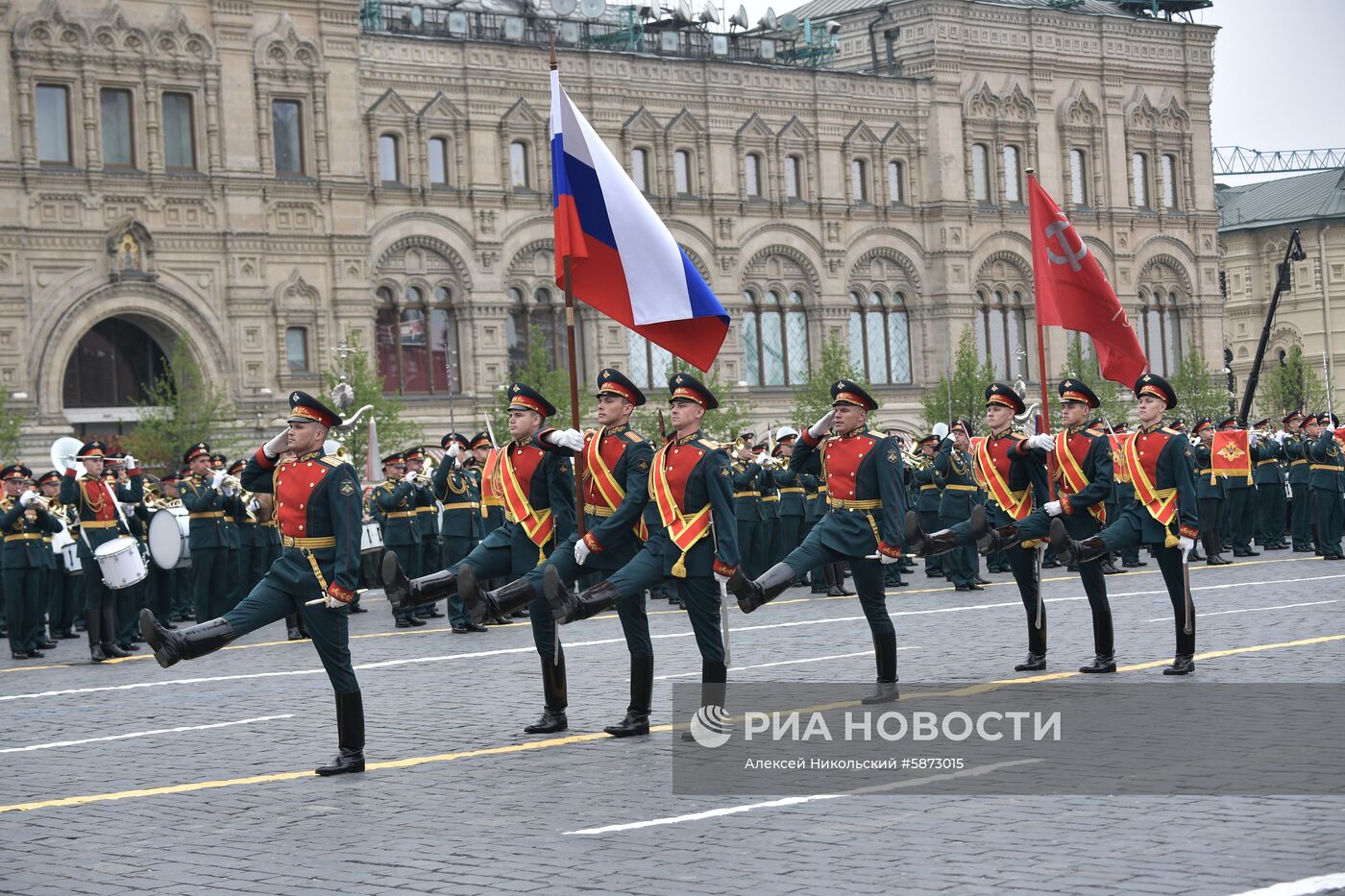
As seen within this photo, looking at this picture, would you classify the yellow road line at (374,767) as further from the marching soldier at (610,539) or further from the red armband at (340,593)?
the red armband at (340,593)

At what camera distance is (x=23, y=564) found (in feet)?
58.9

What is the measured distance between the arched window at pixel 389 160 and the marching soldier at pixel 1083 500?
108ft

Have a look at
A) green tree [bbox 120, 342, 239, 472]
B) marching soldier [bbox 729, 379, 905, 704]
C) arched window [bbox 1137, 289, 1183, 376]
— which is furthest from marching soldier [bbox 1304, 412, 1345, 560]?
arched window [bbox 1137, 289, 1183, 376]

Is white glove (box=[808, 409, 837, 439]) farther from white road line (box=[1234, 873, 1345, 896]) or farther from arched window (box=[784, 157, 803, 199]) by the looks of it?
arched window (box=[784, 157, 803, 199])

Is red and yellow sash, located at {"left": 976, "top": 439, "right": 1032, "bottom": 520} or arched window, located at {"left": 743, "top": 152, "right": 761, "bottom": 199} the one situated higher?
arched window, located at {"left": 743, "top": 152, "right": 761, "bottom": 199}

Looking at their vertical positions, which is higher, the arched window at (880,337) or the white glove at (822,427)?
the arched window at (880,337)

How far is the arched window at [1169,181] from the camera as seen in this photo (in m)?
58.6

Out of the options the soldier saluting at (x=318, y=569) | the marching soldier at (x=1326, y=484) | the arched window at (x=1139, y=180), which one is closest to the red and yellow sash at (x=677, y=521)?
the soldier saluting at (x=318, y=569)

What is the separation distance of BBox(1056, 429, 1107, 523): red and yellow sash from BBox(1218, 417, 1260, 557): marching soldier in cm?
1362

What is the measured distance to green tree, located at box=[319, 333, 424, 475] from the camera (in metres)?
40.3

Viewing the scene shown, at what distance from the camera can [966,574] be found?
21.8 metres

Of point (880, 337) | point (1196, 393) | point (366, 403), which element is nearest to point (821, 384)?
point (880, 337)

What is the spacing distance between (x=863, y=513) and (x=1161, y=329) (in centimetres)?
4919

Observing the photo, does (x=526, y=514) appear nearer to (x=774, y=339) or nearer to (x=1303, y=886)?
(x=1303, y=886)
